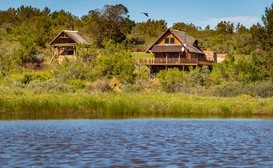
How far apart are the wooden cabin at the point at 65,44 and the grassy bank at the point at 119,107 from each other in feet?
123

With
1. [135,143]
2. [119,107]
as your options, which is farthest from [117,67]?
[135,143]

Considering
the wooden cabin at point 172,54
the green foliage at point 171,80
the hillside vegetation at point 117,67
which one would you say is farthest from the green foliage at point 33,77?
the wooden cabin at point 172,54

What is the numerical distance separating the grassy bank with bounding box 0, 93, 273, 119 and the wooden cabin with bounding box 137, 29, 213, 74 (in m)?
27.4

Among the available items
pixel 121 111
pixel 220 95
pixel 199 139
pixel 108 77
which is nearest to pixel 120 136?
pixel 199 139

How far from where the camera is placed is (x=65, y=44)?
8019 centimetres

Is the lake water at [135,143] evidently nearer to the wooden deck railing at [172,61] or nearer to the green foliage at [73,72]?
the green foliage at [73,72]

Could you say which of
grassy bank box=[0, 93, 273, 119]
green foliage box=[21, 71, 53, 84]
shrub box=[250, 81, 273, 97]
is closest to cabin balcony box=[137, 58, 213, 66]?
green foliage box=[21, 71, 53, 84]

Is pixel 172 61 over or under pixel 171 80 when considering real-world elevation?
over

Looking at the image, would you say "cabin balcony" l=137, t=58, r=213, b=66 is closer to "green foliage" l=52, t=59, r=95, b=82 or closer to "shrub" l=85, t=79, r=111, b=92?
"green foliage" l=52, t=59, r=95, b=82

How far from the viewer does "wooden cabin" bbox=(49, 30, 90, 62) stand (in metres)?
80.2

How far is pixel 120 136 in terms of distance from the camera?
2731cm

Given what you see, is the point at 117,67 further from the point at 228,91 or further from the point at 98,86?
the point at 228,91

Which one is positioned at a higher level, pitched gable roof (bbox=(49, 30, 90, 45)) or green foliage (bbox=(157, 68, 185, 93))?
pitched gable roof (bbox=(49, 30, 90, 45))

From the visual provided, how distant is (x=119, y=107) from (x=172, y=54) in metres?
34.4
